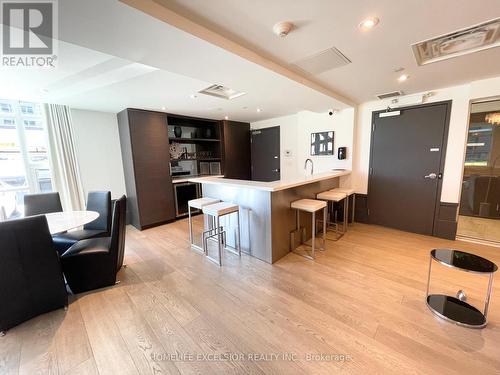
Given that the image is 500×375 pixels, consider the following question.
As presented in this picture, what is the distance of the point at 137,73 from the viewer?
2332mm

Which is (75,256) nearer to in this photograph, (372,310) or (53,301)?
(53,301)

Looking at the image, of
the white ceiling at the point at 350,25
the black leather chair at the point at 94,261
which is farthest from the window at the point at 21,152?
the white ceiling at the point at 350,25

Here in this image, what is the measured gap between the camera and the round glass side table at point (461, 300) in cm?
159

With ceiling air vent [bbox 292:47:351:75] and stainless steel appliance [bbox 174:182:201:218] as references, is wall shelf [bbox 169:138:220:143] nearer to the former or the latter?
stainless steel appliance [bbox 174:182:201:218]

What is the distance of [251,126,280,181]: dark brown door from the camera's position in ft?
17.5

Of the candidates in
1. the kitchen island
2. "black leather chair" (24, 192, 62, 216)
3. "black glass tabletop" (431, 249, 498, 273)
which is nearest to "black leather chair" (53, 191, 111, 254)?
"black leather chair" (24, 192, 62, 216)

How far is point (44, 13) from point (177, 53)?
32.2 inches

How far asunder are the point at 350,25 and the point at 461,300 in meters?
2.60

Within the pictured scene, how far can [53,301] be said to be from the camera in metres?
1.83

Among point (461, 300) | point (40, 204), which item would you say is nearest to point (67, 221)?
point (40, 204)

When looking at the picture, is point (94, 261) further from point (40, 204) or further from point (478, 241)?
point (478, 241)

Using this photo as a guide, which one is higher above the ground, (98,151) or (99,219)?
(98,151)

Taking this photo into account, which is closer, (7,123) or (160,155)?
(7,123)

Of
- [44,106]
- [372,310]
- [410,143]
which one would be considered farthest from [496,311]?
[44,106]
